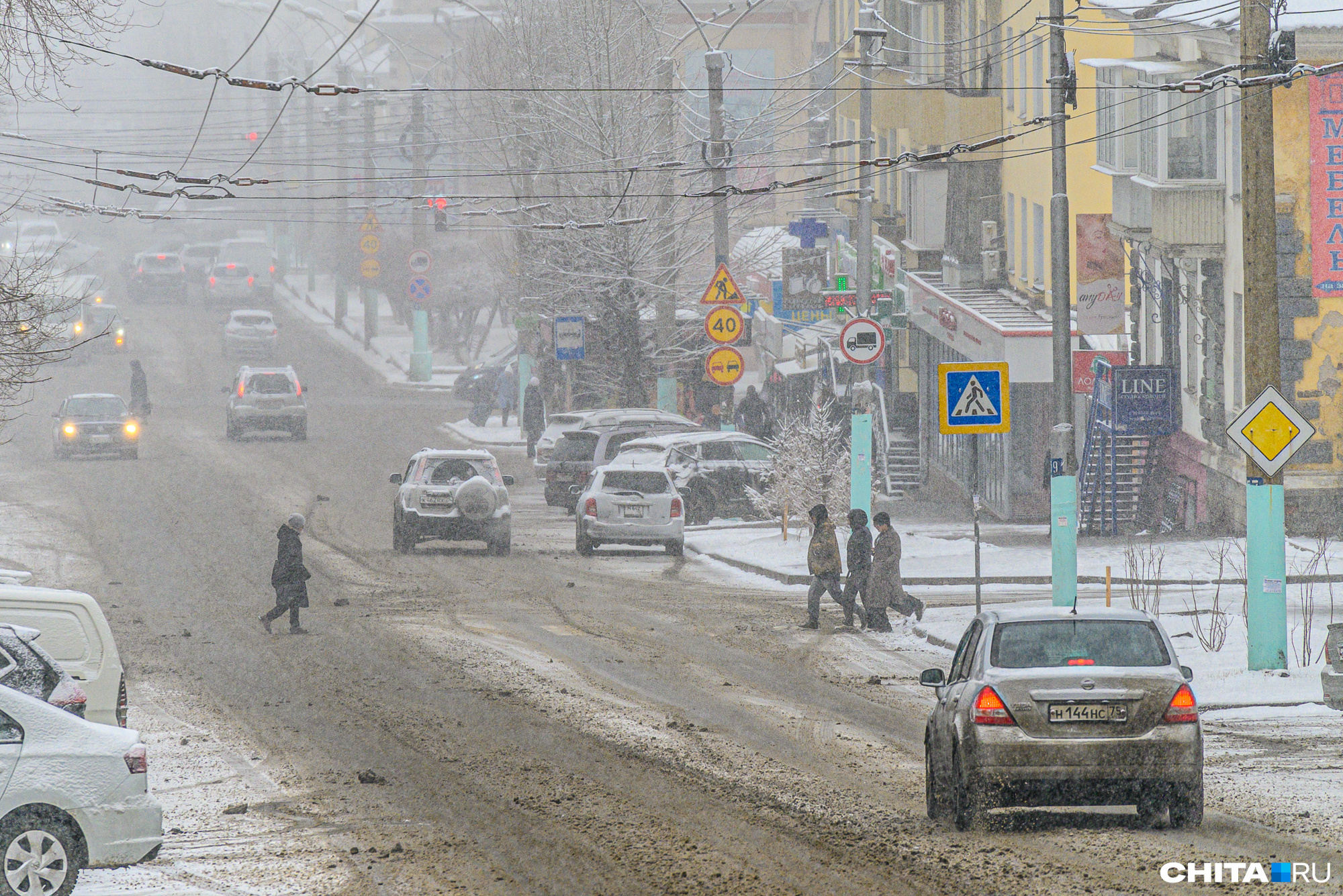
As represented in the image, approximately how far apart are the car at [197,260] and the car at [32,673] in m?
76.5

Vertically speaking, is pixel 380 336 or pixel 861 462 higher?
pixel 380 336

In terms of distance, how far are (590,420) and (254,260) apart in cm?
4960

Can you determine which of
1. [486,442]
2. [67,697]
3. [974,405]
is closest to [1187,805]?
[67,697]

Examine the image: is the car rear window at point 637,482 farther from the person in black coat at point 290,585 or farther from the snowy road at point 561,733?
the person in black coat at point 290,585

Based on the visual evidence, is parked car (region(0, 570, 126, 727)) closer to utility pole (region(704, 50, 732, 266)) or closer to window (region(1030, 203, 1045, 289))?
utility pole (region(704, 50, 732, 266))

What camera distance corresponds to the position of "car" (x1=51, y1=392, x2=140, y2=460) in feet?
138

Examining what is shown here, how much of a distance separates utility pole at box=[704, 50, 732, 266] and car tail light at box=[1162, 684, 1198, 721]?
20962 mm

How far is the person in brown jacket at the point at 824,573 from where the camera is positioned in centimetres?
2248

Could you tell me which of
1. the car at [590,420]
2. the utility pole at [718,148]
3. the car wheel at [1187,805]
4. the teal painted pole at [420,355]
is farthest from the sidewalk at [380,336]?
the car wheel at [1187,805]

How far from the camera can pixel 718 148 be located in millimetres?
32062

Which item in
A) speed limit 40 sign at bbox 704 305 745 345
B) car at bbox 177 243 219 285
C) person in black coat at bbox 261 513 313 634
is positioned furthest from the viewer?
car at bbox 177 243 219 285

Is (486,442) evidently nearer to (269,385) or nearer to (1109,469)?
(269,385)

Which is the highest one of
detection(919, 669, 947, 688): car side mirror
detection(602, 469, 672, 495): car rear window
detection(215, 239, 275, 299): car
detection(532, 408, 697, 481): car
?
detection(215, 239, 275, 299): car

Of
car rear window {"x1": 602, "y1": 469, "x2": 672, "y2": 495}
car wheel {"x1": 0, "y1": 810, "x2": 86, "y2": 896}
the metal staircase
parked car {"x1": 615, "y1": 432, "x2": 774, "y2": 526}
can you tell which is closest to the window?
the metal staircase
